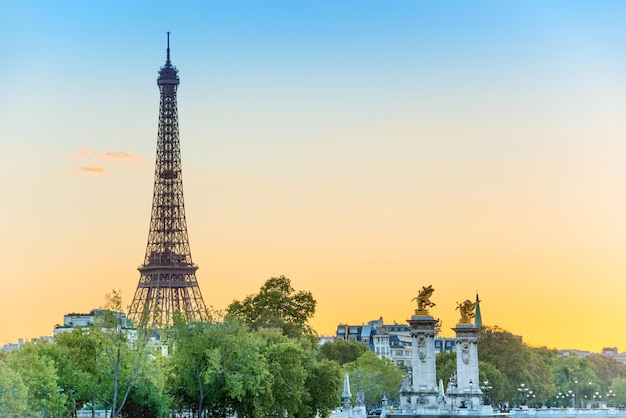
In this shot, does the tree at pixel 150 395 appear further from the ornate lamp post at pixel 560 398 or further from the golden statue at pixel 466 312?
the ornate lamp post at pixel 560 398

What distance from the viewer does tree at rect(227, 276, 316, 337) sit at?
107 meters

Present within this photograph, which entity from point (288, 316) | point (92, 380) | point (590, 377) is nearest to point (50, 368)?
point (92, 380)

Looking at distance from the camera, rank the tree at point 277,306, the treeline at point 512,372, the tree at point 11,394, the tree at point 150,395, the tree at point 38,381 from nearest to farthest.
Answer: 1. the tree at point 11,394
2. the tree at point 38,381
3. the tree at point 150,395
4. the tree at point 277,306
5. the treeline at point 512,372

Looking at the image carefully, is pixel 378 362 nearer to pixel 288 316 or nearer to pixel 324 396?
pixel 288 316

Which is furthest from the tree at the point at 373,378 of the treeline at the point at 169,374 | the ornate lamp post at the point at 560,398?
the treeline at the point at 169,374

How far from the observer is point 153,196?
11856cm

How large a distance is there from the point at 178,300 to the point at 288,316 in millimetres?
9700

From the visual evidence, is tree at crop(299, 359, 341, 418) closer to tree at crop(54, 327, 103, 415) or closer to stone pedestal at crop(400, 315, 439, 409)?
tree at crop(54, 327, 103, 415)

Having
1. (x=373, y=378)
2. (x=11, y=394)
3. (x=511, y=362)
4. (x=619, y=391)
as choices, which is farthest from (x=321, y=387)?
(x=619, y=391)

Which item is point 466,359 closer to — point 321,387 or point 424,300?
point 424,300

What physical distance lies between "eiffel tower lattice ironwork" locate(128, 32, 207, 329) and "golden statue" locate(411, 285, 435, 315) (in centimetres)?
1869

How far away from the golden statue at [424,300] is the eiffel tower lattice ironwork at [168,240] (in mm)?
18690

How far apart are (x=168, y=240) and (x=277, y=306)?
547 inches

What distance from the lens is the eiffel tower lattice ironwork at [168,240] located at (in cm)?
11044
